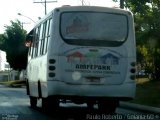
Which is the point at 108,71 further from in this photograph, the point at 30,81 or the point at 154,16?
the point at 154,16

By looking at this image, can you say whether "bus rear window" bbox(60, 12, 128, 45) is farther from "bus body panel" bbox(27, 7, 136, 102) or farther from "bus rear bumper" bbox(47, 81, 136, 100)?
"bus rear bumper" bbox(47, 81, 136, 100)

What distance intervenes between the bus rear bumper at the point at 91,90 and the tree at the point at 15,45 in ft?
182

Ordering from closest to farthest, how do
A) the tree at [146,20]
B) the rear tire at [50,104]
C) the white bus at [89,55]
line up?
the white bus at [89,55], the rear tire at [50,104], the tree at [146,20]

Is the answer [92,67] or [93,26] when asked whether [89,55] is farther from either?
[93,26]

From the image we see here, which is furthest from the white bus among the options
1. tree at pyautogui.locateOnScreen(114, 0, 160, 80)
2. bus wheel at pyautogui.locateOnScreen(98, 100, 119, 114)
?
tree at pyautogui.locateOnScreen(114, 0, 160, 80)

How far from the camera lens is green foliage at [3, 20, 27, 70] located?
73.3 meters

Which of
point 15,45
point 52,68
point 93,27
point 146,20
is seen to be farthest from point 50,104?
point 15,45

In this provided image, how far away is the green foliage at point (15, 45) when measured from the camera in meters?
73.3

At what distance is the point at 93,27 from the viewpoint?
1653cm

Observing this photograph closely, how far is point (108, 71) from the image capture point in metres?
16.4

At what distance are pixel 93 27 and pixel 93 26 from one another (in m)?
0.03

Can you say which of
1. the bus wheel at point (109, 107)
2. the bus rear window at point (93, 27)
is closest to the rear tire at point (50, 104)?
the bus wheel at point (109, 107)

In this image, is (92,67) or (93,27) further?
(93,27)

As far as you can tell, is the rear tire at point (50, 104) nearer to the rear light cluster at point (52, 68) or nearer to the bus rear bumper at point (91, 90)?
the bus rear bumper at point (91, 90)
